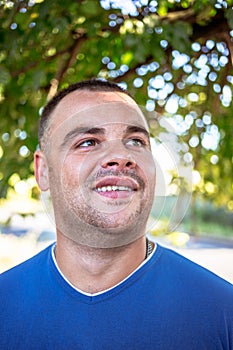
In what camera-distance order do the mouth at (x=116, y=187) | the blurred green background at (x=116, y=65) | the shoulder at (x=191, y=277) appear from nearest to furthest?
the mouth at (x=116, y=187)
the shoulder at (x=191, y=277)
the blurred green background at (x=116, y=65)

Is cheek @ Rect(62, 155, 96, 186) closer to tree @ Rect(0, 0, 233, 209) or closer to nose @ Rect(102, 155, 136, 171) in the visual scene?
nose @ Rect(102, 155, 136, 171)

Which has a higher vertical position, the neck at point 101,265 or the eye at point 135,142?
the eye at point 135,142

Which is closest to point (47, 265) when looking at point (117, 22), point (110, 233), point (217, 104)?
point (110, 233)

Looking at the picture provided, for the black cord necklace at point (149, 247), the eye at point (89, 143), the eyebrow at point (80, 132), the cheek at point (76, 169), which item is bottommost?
the black cord necklace at point (149, 247)

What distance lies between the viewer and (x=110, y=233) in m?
1.22

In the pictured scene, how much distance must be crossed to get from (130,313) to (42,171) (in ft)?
1.25

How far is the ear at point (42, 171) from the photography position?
1396mm

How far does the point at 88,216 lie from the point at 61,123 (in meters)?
0.25

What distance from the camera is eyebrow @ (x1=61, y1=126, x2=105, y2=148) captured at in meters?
1.24

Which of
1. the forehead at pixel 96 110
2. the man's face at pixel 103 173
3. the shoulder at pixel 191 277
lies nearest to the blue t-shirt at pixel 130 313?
the shoulder at pixel 191 277

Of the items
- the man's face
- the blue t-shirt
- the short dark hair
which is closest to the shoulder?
the blue t-shirt

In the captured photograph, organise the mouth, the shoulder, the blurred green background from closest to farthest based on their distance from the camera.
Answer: the mouth → the shoulder → the blurred green background

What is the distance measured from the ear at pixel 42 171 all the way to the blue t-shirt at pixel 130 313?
0.65ft

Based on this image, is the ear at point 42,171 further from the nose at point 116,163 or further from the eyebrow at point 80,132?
the nose at point 116,163
